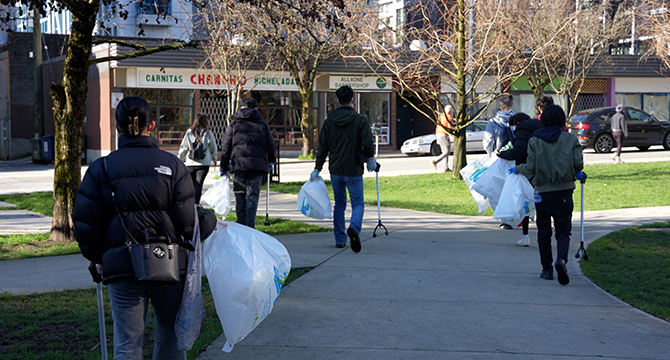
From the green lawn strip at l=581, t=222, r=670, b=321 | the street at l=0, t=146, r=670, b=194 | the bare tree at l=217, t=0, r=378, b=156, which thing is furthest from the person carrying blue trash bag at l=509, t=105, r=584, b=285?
the bare tree at l=217, t=0, r=378, b=156

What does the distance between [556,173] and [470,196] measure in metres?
7.57

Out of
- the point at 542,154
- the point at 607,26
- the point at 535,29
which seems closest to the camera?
the point at 542,154

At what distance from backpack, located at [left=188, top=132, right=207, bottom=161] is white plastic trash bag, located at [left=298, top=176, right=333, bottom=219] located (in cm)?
298

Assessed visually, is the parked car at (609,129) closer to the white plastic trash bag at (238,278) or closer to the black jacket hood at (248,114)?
the black jacket hood at (248,114)

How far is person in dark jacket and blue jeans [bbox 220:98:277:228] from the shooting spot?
863 centimetres

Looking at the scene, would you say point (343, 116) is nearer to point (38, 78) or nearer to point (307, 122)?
point (307, 122)

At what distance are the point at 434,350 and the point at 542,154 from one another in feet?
9.31

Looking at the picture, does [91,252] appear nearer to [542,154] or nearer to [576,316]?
[576,316]

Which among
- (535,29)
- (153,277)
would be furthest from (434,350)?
(535,29)

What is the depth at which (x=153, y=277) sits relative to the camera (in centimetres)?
321

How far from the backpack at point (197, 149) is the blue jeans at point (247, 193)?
231cm

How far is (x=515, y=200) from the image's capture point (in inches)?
302

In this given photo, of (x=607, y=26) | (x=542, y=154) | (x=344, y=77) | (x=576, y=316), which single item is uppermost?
(x=607, y=26)

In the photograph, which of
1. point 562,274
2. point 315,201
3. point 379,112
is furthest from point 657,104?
point 562,274
